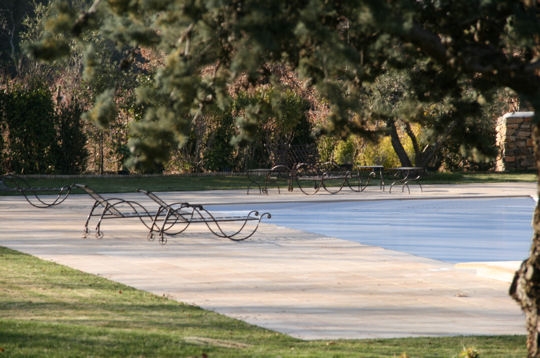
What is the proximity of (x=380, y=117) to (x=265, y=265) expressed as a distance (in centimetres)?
590

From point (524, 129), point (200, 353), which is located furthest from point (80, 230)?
point (524, 129)

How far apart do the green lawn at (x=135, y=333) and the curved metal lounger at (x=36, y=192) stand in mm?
8941

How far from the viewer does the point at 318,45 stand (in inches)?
184

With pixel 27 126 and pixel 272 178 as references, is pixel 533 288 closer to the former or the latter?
pixel 27 126

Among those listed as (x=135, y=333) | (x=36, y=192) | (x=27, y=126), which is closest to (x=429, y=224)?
(x=36, y=192)

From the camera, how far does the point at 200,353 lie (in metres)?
6.90

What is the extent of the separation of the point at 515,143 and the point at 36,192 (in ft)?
51.8

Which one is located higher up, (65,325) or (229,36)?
(229,36)

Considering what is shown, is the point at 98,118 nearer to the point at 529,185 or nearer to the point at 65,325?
the point at 65,325

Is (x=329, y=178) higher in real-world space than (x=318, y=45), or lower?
lower

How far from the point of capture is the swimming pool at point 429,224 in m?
14.5

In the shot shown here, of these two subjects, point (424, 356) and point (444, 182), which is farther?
point (444, 182)

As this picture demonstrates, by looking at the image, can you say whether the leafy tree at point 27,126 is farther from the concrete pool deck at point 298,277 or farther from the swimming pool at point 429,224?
the concrete pool deck at point 298,277

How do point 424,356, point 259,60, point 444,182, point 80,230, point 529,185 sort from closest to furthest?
point 259,60
point 424,356
point 80,230
point 529,185
point 444,182
